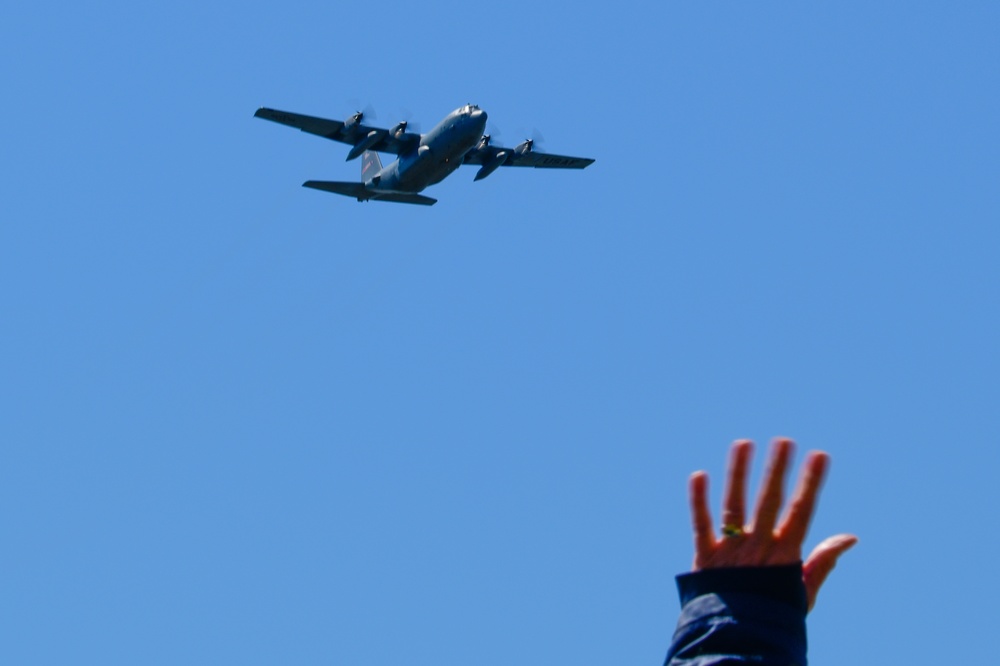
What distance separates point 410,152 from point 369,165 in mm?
3976

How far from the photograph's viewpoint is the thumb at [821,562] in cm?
572

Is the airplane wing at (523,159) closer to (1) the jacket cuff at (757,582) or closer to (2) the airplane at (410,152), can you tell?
(2) the airplane at (410,152)

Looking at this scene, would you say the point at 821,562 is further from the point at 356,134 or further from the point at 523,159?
the point at 523,159

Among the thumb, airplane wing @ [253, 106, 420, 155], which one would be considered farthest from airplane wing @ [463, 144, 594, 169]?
the thumb

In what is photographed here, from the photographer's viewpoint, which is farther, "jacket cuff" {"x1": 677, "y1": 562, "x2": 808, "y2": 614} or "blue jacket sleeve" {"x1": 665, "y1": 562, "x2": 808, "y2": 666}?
"jacket cuff" {"x1": 677, "y1": 562, "x2": 808, "y2": 614}

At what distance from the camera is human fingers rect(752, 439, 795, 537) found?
17.1 ft

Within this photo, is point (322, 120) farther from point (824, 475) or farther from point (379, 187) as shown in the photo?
point (824, 475)

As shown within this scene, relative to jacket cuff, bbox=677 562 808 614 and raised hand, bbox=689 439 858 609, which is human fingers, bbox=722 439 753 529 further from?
jacket cuff, bbox=677 562 808 614

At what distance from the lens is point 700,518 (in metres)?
5.74

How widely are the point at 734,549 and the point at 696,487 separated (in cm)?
47

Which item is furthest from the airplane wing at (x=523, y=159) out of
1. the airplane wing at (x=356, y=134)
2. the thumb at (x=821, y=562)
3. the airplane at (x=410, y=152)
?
the thumb at (x=821, y=562)

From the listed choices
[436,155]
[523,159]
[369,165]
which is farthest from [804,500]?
[523,159]

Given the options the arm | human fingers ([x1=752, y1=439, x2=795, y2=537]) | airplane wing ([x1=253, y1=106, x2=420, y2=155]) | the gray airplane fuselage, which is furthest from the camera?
airplane wing ([x1=253, y1=106, x2=420, y2=155])

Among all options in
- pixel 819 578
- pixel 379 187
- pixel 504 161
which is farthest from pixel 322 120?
pixel 819 578
